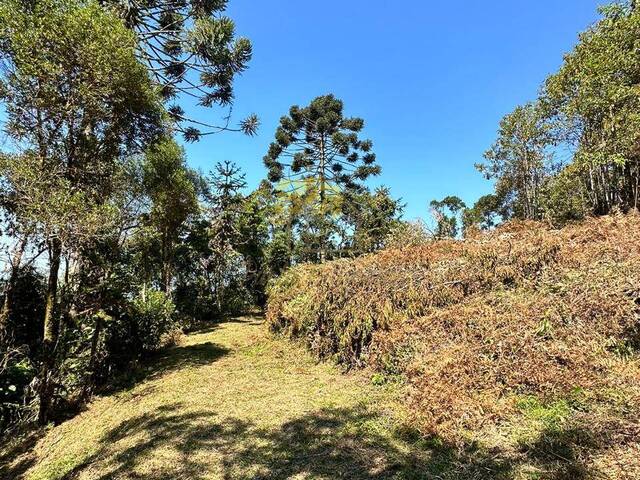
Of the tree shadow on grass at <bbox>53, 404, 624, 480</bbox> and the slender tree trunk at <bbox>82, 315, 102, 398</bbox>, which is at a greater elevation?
the slender tree trunk at <bbox>82, 315, 102, 398</bbox>

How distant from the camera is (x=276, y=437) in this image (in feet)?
12.3

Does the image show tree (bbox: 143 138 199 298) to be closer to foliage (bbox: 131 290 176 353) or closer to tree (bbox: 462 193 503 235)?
foliage (bbox: 131 290 176 353)

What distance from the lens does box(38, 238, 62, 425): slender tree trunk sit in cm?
502

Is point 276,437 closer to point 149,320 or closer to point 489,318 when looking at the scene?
point 489,318

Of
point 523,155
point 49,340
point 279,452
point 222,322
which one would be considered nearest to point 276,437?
point 279,452

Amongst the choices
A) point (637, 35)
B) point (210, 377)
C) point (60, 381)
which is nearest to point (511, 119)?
point (637, 35)

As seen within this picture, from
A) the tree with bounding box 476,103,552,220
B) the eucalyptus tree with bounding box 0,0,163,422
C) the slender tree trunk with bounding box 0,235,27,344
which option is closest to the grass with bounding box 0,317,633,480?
the eucalyptus tree with bounding box 0,0,163,422

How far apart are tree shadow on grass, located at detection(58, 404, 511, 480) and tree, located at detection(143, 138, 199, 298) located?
7415 millimetres

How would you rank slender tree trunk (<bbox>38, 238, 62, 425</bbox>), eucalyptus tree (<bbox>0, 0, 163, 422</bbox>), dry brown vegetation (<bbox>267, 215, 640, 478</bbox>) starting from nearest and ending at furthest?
dry brown vegetation (<bbox>267, 215, 640, 478</bbox>) < eucalyptus tree (<bbox>0, 0, 163, 422</bbox>) < slender tree trunk (<bbox>38, 238, 62, 425</bbox>)

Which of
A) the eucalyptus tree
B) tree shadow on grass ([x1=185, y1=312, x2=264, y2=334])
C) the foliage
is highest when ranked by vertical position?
the eucalyptus tree

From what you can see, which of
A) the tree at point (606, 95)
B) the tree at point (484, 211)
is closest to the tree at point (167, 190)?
the tree at point (606, 95)

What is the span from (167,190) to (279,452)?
9326 mm

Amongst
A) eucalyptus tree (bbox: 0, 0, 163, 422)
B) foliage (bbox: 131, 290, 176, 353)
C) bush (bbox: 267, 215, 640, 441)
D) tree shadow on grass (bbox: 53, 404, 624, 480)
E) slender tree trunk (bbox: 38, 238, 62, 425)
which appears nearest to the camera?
tree shadow on grass (bbox: 53, 404, 624, 480)

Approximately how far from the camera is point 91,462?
380cm
